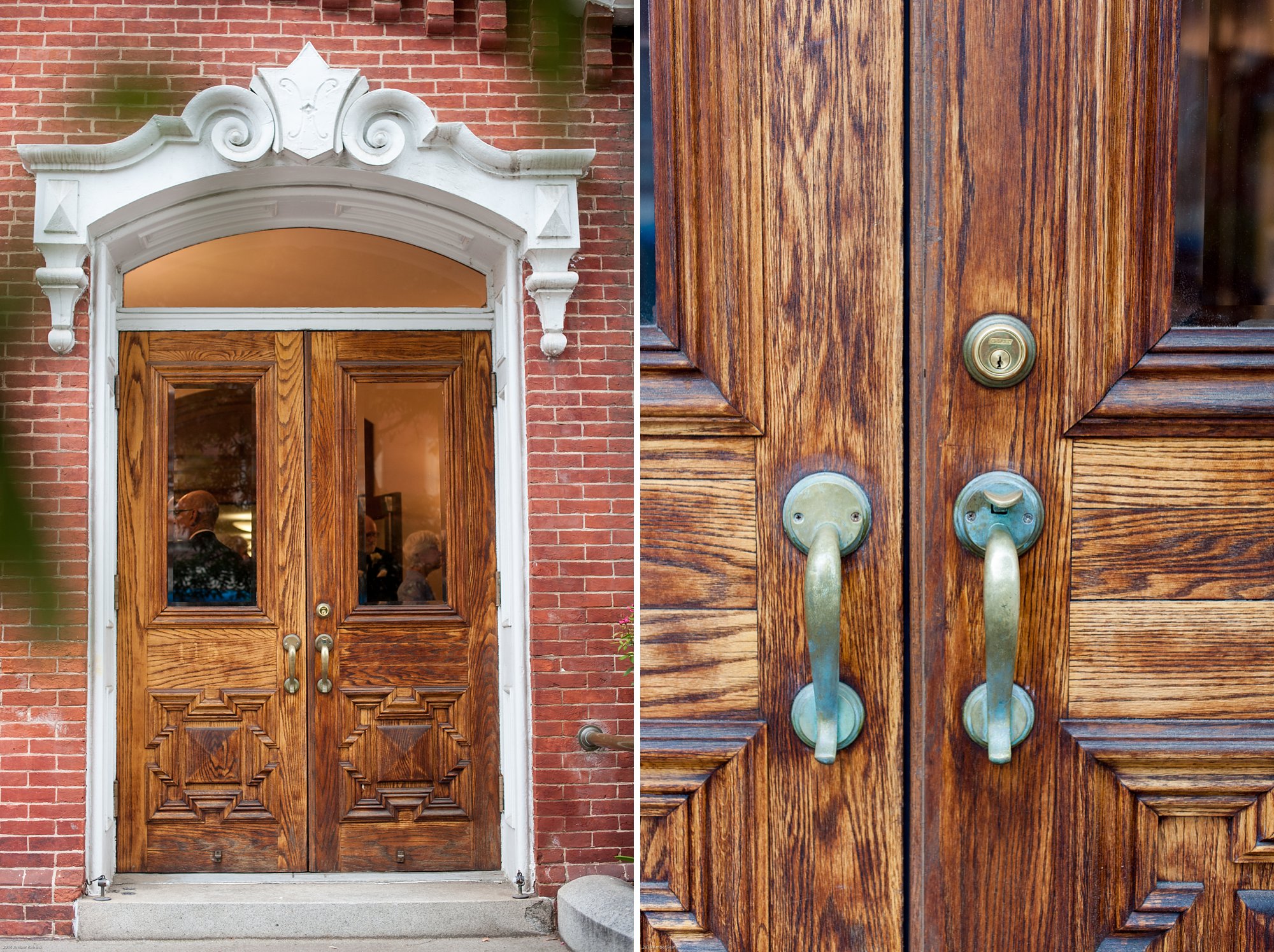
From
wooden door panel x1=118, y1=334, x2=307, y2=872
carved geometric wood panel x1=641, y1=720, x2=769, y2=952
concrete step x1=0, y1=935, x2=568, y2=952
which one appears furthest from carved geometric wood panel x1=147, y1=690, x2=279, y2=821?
carved geometric wood panel x1=641, y1=720, x2=769, y2=952

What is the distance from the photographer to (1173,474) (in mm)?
813

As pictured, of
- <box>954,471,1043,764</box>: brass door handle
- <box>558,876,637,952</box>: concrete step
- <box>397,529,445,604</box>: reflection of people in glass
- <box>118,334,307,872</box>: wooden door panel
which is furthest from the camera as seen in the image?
<box>397,529,445,604</box>: reflection of people in glass

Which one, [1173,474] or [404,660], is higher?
[1173,474]

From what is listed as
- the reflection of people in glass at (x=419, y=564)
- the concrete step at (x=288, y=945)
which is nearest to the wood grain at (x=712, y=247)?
the concrete step at (x=288, y=945)

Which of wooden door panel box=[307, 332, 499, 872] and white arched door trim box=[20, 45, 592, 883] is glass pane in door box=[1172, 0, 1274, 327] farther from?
wooden door panel box=[307, 332, 499, 872]

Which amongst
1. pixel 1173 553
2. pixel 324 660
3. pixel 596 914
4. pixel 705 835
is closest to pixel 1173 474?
pixel 1173 553

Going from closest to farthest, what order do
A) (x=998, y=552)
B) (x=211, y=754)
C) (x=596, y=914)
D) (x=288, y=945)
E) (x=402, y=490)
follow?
(x=998, y=552)
(x=596, y=914)
(x=288, y=945)
(x=211, y=754)
(x=402, y=490)

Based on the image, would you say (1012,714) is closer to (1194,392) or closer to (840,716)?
(840,716)

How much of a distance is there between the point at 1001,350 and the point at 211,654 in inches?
175

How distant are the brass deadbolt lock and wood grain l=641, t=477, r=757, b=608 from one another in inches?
7.1

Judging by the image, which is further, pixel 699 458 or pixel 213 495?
pixel 213 495

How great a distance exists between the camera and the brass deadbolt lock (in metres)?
0.80

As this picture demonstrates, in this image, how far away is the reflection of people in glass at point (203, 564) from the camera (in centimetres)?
472

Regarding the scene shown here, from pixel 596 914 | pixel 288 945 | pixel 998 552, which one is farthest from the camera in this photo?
pixel 288 945
